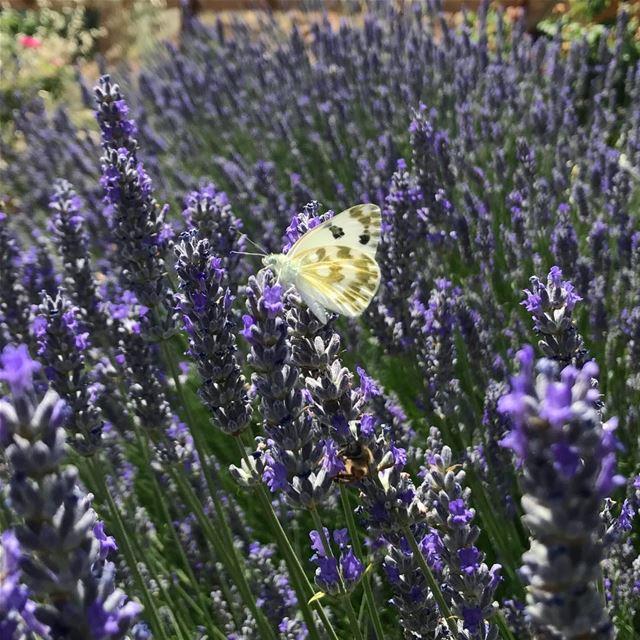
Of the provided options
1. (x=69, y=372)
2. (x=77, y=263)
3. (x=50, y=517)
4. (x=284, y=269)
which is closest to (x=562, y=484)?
(x=50, y=517)

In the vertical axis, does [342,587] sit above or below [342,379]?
below

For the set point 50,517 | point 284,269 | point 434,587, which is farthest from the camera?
point 284,269

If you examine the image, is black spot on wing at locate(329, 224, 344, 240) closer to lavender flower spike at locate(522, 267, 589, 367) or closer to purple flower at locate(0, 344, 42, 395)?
lavender flower spike at locate(522, 267, 589, 367)

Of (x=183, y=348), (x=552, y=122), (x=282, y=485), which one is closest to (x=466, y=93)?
(x=552, y=122)

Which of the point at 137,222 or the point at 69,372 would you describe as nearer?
the point at 69,372

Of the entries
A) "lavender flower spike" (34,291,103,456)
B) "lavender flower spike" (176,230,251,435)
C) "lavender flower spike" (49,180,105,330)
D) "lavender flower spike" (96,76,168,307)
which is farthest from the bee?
"lavender flower spike" (49,180,105,330)

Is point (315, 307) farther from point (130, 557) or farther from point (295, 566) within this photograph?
point (130, 557)

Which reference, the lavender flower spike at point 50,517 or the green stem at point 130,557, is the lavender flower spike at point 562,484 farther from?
the green stem at point 130,557

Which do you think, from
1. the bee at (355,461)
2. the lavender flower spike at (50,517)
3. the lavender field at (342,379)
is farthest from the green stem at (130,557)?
the lavender flower spike at (50,517)
